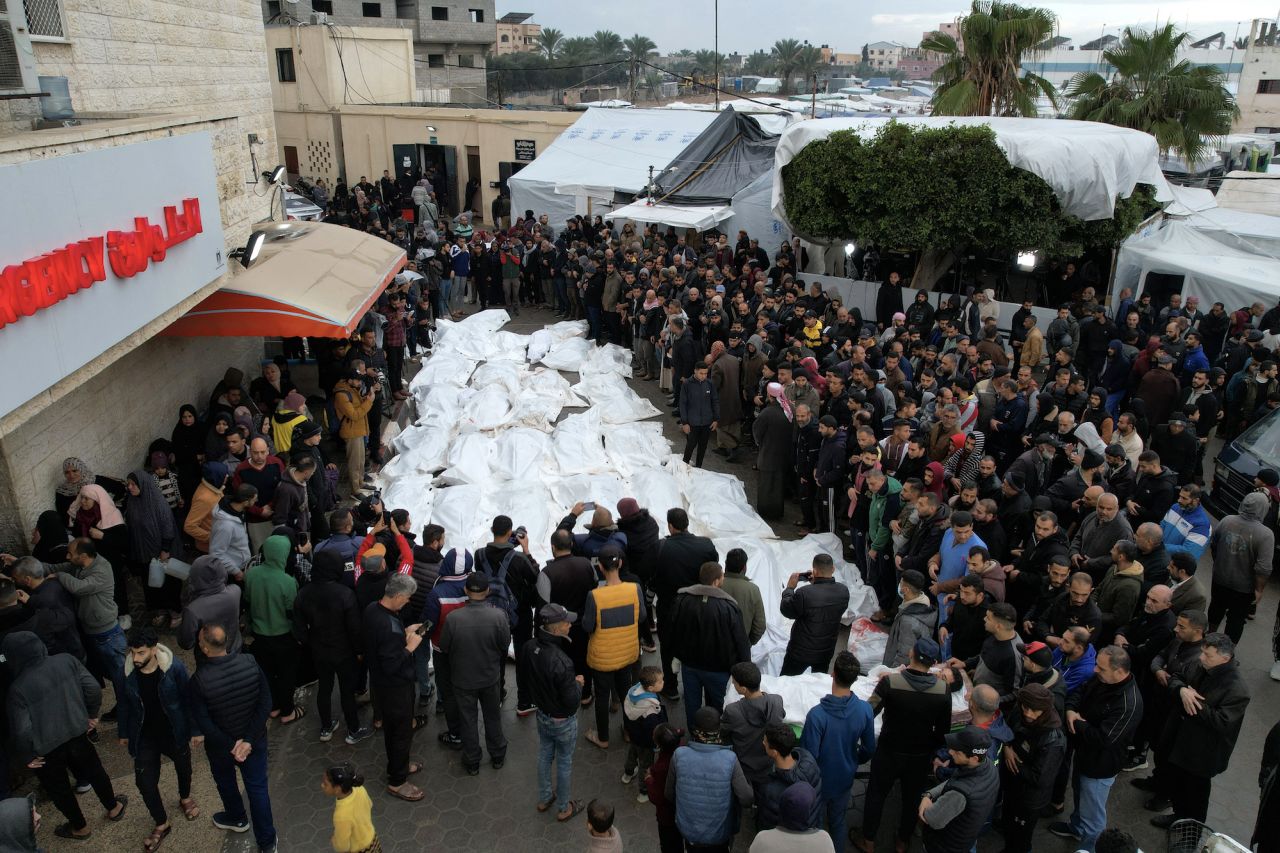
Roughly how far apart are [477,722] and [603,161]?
1824 centimetres

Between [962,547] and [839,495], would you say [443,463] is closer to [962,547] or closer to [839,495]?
[839,495]

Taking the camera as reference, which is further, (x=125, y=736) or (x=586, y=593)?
(x=586, y=593)

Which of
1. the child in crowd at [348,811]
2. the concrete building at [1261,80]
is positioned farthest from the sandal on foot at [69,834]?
the concrete building at [1261,80]

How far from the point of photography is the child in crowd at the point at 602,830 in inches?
163

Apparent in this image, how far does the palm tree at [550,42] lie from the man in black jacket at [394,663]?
8674 cm

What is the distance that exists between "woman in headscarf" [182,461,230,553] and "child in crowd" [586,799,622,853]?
180 inches

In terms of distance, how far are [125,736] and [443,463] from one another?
530 centimetres

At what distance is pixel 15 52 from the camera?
6.27 meters

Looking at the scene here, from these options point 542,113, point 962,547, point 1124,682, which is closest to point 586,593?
point 962,547

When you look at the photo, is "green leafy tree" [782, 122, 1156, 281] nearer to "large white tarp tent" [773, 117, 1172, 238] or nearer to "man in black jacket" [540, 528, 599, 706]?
"large white tarp tent" [773, 117, 1172, 238]

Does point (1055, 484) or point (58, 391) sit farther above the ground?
point (58, 391)

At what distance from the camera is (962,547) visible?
6305 millimetres

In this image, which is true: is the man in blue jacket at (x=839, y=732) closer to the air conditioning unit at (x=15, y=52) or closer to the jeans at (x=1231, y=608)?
the jeans at (x=1231, y=608)

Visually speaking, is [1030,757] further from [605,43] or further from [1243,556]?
[605,43]
